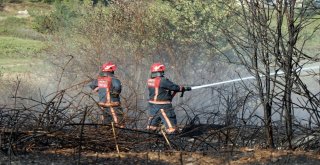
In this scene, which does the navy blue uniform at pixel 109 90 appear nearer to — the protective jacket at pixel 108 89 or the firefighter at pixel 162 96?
the protective jacket at pixel 108 89

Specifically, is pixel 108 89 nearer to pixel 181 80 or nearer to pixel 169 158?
pixel 181 80

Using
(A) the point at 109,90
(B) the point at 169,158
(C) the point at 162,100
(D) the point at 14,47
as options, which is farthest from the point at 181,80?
(D) the point at 14,47

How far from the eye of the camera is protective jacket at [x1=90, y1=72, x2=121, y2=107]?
1227 centimetres

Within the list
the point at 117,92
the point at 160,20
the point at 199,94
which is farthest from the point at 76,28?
the point at 117,92

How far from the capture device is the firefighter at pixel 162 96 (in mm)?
11734

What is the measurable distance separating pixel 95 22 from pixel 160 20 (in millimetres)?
1801

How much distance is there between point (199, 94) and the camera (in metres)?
16.3

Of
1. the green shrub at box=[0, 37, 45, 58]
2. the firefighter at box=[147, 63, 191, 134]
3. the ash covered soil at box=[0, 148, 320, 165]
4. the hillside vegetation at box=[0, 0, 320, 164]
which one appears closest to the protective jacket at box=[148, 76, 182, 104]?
the firefighter at box=[147, 63, 191, 134]

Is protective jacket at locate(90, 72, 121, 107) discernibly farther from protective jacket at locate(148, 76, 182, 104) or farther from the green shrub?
the green shrub

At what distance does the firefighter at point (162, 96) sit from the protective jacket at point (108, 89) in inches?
27.3

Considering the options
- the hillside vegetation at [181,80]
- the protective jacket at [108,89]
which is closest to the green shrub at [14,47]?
the hillside vegetation at [181,80]

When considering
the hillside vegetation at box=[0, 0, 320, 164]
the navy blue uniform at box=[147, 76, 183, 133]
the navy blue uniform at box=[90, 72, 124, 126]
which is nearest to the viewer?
the hillside vegetation at box=[0, 0, 320, 164]

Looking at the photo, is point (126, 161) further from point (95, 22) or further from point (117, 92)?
point (95, 22)

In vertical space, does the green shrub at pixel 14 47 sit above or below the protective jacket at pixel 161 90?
above
